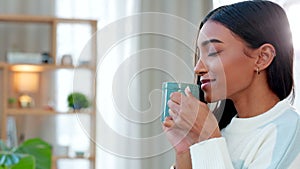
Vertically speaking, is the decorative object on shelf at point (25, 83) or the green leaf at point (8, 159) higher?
the decorative object on shelf at point (25, 83)

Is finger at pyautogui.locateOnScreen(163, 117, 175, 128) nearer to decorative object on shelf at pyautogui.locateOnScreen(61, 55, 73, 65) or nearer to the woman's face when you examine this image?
the woman's face

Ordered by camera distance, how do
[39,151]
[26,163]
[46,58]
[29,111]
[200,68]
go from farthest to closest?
[46,58]
[29,111]
[39,151]
[26,163]
[200,68]

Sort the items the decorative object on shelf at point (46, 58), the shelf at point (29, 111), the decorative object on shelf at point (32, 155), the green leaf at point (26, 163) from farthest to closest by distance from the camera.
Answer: the decorative object on shelf at point (46, 58) → the shelf at point (29, 111) → the decorative object on shelf at point (32, 155) → the green leaf at point (26, 163)

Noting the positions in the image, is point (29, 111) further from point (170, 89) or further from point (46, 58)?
point (170, 89)

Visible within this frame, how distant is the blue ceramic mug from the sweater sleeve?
0.06 m

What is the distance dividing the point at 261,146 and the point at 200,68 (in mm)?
136

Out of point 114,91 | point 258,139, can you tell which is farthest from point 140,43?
point 258,139

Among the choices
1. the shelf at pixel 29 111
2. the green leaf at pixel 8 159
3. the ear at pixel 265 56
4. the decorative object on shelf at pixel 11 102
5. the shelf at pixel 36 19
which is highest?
the shelf at pixel 36 19

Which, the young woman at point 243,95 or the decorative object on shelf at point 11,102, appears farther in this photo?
the decorative object on shelf at point 11,102

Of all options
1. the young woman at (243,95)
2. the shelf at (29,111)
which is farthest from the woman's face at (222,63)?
the shelf at (29,111)

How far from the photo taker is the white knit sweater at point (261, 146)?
2.36 ft

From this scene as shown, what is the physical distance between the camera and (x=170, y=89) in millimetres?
736

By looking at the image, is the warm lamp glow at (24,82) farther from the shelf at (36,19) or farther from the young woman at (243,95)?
the young woman at (243,95)

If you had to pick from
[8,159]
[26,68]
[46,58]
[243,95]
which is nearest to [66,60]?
[46,58]
